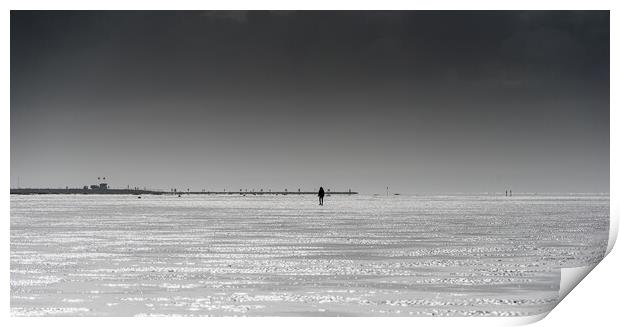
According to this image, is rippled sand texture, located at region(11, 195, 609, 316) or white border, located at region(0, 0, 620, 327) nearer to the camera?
white border, located at region(0, 0, 620, 327)

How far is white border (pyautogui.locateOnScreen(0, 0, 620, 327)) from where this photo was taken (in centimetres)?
835

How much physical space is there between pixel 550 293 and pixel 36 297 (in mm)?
6444

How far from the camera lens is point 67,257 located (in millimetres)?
13664
